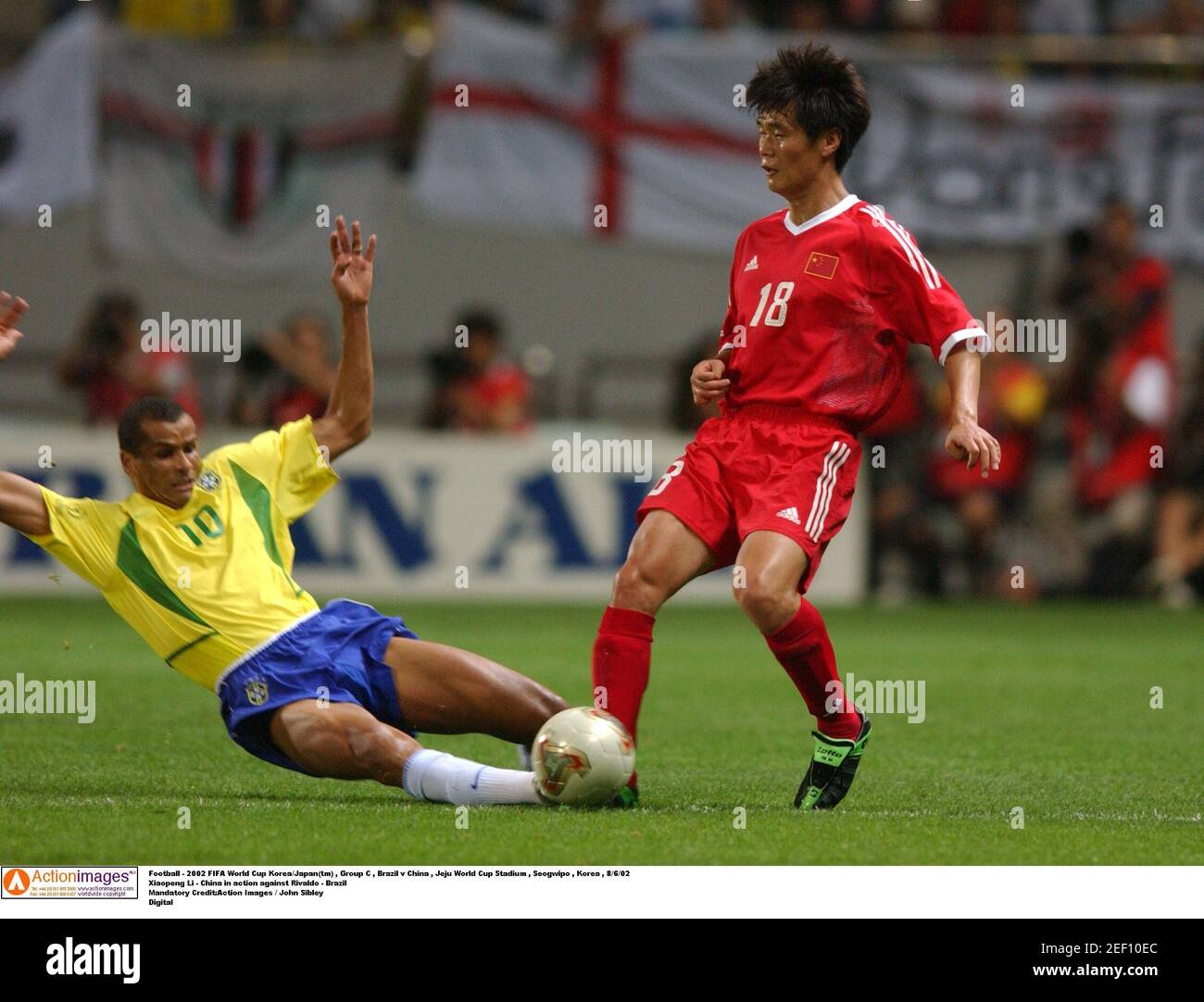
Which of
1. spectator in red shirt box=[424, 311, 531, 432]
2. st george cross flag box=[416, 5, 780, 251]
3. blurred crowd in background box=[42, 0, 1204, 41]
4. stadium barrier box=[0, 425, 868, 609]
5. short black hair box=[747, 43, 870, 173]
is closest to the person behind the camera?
short black hair box=[747, 43, 870, 173]

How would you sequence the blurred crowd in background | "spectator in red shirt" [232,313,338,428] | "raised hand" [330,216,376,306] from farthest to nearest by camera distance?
1. the blurred crowd in background
2. "spectator in red shirt" [232,313,338,428]
3. "raised hand" [330,216,376,306]

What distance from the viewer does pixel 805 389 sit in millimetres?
5738

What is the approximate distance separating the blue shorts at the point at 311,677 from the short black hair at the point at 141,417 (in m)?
0.73

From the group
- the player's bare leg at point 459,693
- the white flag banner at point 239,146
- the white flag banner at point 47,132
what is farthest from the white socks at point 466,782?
the white flag banner at point 47,132

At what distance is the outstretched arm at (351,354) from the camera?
19.8 feet

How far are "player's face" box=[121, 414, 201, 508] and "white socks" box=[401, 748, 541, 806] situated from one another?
42.8 inches

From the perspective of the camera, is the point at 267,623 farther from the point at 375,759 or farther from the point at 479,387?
the point at 479,387

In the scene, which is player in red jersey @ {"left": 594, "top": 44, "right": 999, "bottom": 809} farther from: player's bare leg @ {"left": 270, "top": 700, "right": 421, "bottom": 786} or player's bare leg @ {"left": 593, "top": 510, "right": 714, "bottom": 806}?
player's bare leg @ {"left": 270, "top": 700, "right": 421, "bottom": 786}

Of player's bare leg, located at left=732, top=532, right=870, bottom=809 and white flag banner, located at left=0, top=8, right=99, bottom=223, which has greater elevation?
white flag banner, located at left=0, top=8, right=99, bottom=223

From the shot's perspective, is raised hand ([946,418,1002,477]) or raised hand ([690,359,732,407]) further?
raised hand ([690,359,732,407])

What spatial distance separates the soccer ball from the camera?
5430mm

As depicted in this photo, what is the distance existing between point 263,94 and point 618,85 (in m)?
2.57

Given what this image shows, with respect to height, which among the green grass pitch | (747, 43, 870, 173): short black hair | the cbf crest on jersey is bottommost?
the green grass pitch

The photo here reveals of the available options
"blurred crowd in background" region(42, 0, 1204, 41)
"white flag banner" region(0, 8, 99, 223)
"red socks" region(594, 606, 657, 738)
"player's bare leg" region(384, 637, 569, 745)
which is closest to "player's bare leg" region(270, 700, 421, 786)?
"player's bare leg" region(384, 637, 569, 745)
